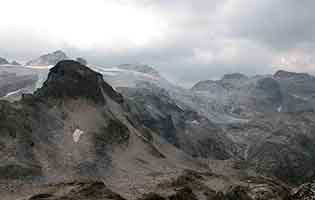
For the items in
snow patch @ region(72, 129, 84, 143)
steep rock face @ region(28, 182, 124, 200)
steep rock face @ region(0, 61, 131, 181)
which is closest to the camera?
steep rock face @ region(28, 182, 124, 200)

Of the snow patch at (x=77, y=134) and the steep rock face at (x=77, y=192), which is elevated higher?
the snow patch at (x=77, y=134)

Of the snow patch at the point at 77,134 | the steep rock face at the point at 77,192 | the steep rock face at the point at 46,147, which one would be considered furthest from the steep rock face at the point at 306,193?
the snow patch at the point at 77,134

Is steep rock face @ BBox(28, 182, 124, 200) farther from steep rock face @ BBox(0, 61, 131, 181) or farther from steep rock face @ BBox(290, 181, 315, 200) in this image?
steep rock face @ BBox(290, 181, 315, 200)

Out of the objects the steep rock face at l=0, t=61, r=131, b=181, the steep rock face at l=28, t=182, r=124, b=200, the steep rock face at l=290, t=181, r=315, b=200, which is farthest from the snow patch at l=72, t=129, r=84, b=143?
the steep rock face at l=290, t=181, r=315, b=200

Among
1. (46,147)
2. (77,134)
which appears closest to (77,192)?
(46,147)

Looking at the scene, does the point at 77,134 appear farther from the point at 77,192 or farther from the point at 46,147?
the point at 77,192

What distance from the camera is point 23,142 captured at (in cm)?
17025

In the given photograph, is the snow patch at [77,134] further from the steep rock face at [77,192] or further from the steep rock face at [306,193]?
the steep rock face at [306,193]

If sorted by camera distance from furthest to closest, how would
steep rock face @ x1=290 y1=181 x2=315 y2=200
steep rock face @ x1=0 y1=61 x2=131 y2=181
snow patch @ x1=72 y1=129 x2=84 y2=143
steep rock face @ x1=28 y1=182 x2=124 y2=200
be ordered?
1. snow patch @ x1=72 y1=129 x2=84 y2=143
2. steep rock face @ x1=0 y1=61 x2=131 y2=181
3. steep rock face @ x1=28 y1=182 x2=124 y2=200
4. steep rock face @ x1=290 y1=181 x2=315 y2=200

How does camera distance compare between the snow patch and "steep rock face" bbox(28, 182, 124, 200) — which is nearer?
"steep rock face" bbox(28, 182, 124, 200)

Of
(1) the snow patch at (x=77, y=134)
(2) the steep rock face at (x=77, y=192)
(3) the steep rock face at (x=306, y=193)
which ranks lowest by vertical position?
(2) the steep rock face at (x=77, y=192)

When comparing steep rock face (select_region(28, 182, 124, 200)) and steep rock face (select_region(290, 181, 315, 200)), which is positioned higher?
steep rock face (select_region(290, 181, 315, 200))

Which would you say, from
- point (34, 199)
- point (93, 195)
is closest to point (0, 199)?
point (34, 199)

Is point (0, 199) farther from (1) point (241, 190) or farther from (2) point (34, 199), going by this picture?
(1) point (241, 190)
